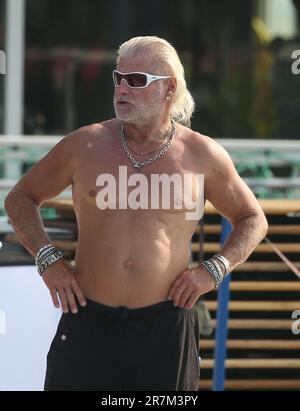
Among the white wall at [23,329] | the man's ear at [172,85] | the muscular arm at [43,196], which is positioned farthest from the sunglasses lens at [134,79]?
the white wall at [23,329]

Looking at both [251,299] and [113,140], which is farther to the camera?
[251,299]

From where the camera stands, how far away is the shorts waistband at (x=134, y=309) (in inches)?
125

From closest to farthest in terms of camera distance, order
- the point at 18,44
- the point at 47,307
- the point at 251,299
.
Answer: the point at 47,307 → the point at 251,299 → the point at 18,44

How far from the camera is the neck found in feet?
10.7

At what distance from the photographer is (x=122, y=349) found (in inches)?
125

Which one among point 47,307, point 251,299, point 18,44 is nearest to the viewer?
point 47,307

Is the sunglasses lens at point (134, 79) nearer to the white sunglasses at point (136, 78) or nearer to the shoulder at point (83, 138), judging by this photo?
the white sunglasses at point (136, 78)

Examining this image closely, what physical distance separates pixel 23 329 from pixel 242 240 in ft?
4.23

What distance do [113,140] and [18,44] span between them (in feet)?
16.0

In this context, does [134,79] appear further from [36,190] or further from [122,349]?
[122,349]

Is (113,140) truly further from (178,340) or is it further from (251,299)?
(251,299)

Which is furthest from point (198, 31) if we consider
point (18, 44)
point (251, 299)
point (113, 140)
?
point (113, 140)

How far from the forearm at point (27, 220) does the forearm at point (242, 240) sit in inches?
23.2
